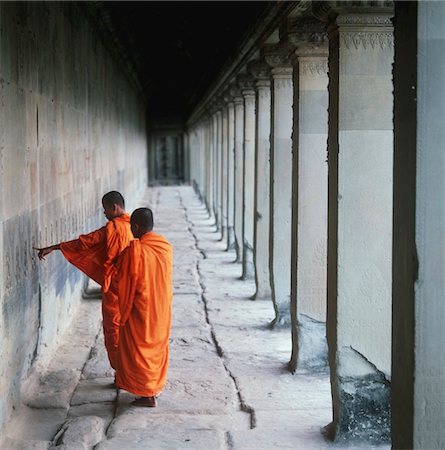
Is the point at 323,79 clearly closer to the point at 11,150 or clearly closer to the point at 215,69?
the point at 11,150

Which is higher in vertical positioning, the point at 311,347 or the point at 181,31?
the point at 181,31

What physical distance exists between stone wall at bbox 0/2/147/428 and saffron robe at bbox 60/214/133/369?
43 centimetres

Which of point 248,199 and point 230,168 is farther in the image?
point 230,168

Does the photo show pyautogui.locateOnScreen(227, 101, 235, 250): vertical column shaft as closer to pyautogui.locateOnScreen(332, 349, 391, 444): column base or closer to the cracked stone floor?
→ the cracked stone floor

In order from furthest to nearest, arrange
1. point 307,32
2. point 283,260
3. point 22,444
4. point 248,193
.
Result: point 248,193
point 283,260
point 307,32
point 22,444

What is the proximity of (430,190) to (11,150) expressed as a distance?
3813mm

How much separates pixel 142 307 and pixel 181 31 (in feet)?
49.1

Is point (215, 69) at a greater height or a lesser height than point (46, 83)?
greater

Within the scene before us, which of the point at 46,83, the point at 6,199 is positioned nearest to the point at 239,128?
the point at 46,83

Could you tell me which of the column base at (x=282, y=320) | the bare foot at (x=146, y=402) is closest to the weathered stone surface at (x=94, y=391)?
the bare foot at (x=146, y=402)

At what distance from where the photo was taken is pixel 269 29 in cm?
873

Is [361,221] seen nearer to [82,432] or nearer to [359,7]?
[359,7]

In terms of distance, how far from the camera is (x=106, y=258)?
740 centimetres

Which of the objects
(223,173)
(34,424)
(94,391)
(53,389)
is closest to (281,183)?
(94,391)
